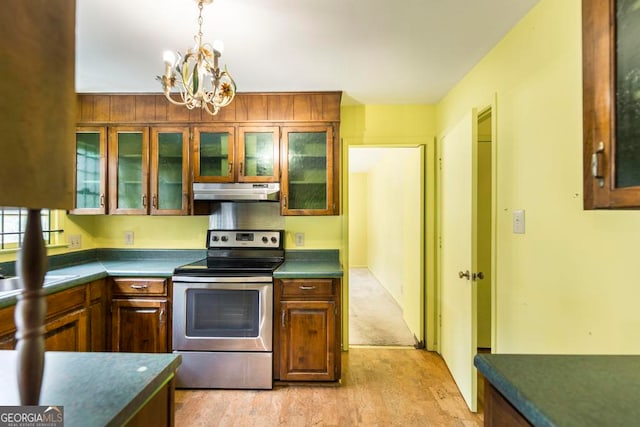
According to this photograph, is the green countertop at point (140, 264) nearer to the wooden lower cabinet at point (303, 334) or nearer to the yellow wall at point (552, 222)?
the wooden lower cabinet at point (303, 334)

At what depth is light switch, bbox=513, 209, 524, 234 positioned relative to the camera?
1635 millimetres

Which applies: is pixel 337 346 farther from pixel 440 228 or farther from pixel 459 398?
pixel 440 228

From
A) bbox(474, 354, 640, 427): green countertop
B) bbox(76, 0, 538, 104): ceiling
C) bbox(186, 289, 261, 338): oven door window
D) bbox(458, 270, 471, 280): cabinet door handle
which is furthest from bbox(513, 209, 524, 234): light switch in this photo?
bbox(186, 289, 261, 338): oven door window

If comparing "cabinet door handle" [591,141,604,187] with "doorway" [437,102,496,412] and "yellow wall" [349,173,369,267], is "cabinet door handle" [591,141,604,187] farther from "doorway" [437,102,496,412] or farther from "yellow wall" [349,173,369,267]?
"yellow wall" [349,173,369,267]

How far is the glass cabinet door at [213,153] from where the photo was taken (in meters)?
2.66

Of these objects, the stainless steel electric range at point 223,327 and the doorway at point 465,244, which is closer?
the doorway at point 465,244

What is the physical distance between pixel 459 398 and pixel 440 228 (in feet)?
4.35

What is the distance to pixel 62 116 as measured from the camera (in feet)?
1.68

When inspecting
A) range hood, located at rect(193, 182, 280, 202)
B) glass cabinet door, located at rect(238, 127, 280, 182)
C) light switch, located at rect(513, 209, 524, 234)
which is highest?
glass cabinet door, located at rect(238, 127, 280, 182)

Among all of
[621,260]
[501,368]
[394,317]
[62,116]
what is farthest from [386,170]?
[62,116]

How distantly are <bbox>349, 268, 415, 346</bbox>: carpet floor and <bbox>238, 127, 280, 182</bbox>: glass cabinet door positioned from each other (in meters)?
1.90

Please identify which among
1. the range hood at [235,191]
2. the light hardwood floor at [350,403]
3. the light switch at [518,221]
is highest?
the range hood at [235,191]

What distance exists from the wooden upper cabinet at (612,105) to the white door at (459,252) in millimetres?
1204

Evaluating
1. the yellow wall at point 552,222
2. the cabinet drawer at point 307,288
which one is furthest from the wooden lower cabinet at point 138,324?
the yellow wall at point 552,222
